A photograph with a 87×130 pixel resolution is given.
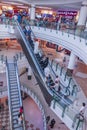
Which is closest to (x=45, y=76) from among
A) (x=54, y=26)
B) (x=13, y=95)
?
(x=13, y=95)

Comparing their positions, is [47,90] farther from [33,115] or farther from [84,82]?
[33,115]

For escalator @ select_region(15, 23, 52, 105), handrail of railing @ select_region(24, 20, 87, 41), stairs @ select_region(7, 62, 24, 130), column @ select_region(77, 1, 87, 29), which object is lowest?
stairs @ select_region(7, 62, 24, 130)

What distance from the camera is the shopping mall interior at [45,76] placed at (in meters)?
9.48

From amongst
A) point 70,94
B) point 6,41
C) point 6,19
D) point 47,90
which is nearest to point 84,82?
point 70,94

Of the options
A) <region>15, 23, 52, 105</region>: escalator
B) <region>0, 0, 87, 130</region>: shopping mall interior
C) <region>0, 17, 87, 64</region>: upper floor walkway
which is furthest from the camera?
<region>0, 17, 87, 64</region>: upper floor walkway

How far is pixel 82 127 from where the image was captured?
25.1 feet

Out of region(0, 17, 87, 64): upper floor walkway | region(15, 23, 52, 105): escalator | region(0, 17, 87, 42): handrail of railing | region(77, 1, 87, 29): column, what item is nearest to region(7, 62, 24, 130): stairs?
region(15, 23, 52, 105): escalator

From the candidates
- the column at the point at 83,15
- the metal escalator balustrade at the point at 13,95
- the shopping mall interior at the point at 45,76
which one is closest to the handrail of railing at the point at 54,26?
the shopping mall interior at the point at 45,76

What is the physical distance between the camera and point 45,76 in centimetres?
1044

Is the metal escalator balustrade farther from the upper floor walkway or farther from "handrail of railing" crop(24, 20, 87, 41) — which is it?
A: "handrail of railing" crop(24, 20, 87, 41)

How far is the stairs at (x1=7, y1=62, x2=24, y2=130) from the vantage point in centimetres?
1135

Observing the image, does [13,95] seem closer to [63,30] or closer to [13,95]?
[13,95]

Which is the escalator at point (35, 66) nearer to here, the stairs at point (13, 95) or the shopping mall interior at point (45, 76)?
the shopping mall interior at point (45, 76)

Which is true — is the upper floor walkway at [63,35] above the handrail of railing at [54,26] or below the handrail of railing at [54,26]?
below
